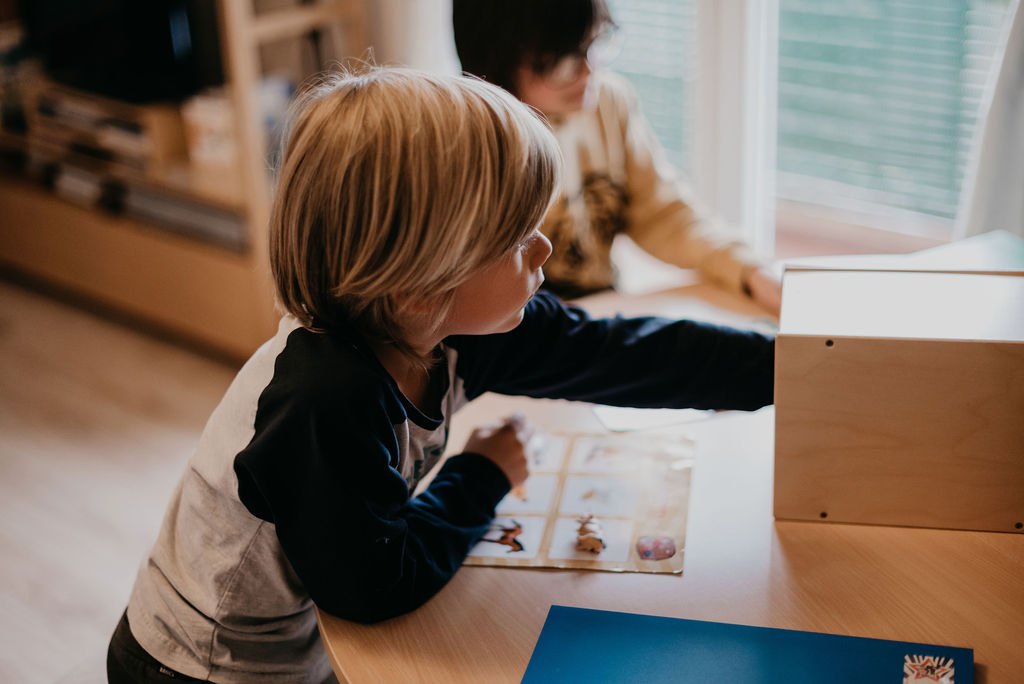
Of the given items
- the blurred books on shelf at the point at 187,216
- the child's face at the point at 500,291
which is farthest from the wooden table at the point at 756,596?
the blurred books on shelf at the point at 187,216

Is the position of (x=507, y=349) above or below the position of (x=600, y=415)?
above

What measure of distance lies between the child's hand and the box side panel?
25 centimetres

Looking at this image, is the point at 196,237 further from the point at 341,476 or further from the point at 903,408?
the point at 903,408

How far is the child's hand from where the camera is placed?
977 millimetres

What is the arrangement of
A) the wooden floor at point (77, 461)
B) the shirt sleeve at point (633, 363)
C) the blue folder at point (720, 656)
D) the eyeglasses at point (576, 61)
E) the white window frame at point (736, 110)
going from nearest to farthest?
the blue folder at point (720, 656) → the shirt sleeve at point (633, 363) → the eyeglasses at point (576, 61) → the wooden floor at point (77, 461) → the white window frame at point (736, 110)

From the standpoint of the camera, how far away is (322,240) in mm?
776

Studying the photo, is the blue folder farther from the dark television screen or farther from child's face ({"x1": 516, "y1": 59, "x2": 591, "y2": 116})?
the dark television screen

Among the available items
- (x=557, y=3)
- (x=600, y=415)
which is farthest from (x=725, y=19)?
(x=600, y=415)

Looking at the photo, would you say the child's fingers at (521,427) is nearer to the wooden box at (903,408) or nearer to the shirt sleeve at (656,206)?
the wooden box at (903,408)

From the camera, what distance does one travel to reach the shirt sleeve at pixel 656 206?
4.85ft

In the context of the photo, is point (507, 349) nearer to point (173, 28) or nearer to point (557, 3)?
point (557, 3)

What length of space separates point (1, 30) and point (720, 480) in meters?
2.82

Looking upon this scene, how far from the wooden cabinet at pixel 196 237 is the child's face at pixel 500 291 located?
5.20 feet

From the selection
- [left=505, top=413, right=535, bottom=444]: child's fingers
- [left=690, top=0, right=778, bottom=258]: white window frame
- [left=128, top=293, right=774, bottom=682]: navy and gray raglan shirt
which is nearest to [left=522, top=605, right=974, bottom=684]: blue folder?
[left=128, top=293, right=774, bottom=682]: navy and gray raglan shirt
